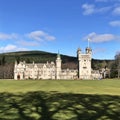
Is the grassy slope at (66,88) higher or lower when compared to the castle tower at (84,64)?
lower

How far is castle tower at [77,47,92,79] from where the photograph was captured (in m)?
186

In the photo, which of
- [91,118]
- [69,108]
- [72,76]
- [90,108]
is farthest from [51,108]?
[72,76]

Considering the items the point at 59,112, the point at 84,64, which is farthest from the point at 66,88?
the point at 84,64

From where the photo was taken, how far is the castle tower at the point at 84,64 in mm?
186163

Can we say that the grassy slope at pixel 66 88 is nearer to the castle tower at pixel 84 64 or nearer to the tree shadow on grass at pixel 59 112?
the tree shadow on grass at pixel 59 112

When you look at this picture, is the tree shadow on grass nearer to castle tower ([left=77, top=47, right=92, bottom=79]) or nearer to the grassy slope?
the grassy slope

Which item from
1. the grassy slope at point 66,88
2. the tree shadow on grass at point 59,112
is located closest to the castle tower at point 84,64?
the grassy slope at point 66,88

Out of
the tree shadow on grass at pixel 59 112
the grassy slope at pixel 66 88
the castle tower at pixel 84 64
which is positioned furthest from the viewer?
the castle tower at pixel 84 64

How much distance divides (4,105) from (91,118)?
552cm

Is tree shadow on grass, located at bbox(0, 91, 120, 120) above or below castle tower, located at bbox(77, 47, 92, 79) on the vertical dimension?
below

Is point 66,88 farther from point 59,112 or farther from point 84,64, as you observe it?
point 84,64

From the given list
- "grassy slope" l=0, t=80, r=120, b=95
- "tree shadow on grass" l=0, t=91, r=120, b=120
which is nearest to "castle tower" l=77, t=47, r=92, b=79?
"grassy slope" l=0, t=80, r=120, b=95

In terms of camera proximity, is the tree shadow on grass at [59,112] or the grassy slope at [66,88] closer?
the tree shadow on grass at [59,112]

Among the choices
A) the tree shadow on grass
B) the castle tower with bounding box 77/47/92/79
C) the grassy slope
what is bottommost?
A: the tree shadow on grass
